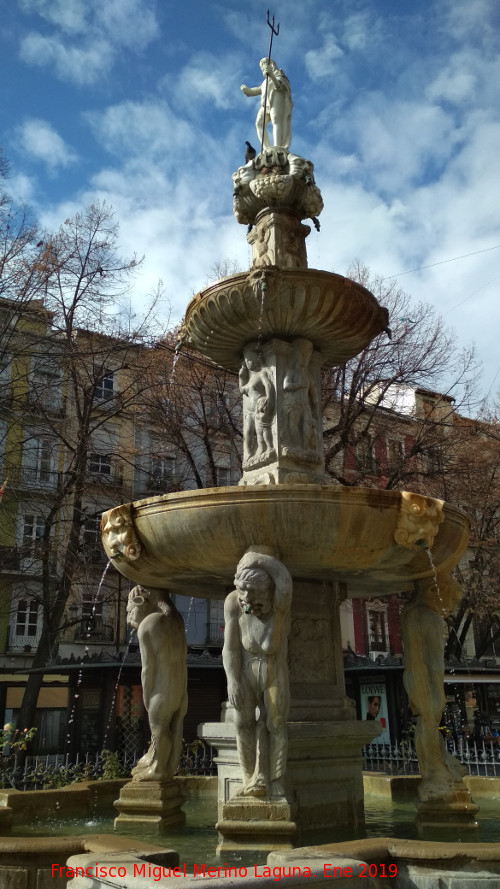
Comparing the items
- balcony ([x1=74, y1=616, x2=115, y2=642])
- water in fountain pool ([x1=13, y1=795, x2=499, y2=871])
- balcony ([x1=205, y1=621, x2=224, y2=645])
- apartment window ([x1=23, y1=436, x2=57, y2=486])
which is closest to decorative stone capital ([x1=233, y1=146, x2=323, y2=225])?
water in fountain pool ([x1=13, y1=795, x2=499, y2=871])

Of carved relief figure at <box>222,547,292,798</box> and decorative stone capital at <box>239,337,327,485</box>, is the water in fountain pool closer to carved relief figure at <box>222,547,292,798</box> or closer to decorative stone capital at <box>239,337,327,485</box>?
carved relief figure at <box>222,547,292,798</box>

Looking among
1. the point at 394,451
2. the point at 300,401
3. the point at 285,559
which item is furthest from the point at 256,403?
the point at 394,451

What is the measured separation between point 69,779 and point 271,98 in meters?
9.30

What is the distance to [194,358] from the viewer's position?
19.6m

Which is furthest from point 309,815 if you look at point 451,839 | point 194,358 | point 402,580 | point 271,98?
point 194,358

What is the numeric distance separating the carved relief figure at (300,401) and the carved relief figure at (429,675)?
1.72 meters

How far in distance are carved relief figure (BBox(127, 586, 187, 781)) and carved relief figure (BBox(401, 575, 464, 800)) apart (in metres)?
2.00

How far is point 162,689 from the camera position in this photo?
650 cm

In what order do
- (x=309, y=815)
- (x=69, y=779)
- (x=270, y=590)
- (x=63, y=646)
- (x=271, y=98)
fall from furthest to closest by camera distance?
(x=63, y=646), (x=69, y=779), (x=271, y=98), (x=309, y=815), (x=270, y=590)

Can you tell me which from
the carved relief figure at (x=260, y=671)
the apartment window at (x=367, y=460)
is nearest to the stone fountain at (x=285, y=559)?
the carved relief figure at (x=260, y=671)

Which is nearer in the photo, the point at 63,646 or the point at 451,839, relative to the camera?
the point at 451,839

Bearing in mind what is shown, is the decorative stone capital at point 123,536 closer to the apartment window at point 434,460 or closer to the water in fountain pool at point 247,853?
the water in fountain pool at point 247,853

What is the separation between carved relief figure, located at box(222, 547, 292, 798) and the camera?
5051 mm

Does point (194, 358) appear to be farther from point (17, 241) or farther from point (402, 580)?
point (402, 580)
